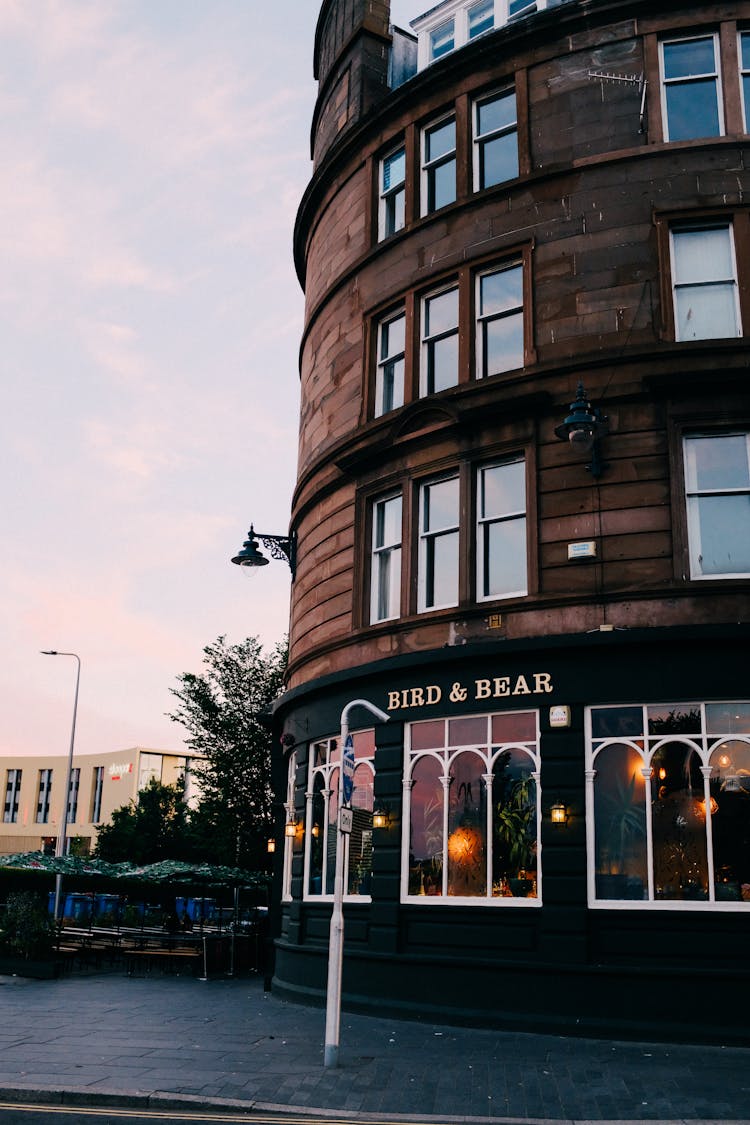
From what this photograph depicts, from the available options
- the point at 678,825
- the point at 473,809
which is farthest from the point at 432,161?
the point at 678,825

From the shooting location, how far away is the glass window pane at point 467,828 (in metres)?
14.9

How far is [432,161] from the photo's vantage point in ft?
62.7

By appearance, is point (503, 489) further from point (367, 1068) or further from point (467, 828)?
point (367, 1068)

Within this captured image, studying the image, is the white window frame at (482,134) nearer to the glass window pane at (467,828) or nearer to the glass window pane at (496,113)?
the glass window pane at (496,113)

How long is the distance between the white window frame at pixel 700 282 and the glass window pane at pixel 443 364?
12.8 ft

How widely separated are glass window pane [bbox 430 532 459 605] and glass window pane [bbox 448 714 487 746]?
81.1 inches

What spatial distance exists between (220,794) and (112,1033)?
21.9 meters

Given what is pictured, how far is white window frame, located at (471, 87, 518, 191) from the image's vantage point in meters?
18.0

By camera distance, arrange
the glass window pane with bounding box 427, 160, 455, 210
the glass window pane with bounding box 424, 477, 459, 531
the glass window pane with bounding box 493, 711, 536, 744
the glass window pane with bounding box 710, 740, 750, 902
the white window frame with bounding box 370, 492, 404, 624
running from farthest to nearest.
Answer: the glass window pane with bounding box 427, 160, 455, 210, the white window frame with bounding box 370, 492, 404, 624, the glass window pane with bounding box 424, 477, 459, 531, the glass window pane with bounding box 493, 711, 536, 744, the glass window pane with bounding box 710, 740, 750, 902

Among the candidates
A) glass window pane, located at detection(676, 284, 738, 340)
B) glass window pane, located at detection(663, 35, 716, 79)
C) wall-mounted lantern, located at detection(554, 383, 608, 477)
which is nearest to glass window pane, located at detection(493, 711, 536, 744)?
wall-mounted lantern, located at detection(554, 383, 608, 477)

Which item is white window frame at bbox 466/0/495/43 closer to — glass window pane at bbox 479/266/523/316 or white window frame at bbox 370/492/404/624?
glass window pane at bbox 479/266/523/316

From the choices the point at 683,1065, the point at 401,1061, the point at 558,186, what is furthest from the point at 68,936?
the point at 558,186

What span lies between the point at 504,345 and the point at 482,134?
431 cm

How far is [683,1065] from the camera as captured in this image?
36.9 feet
